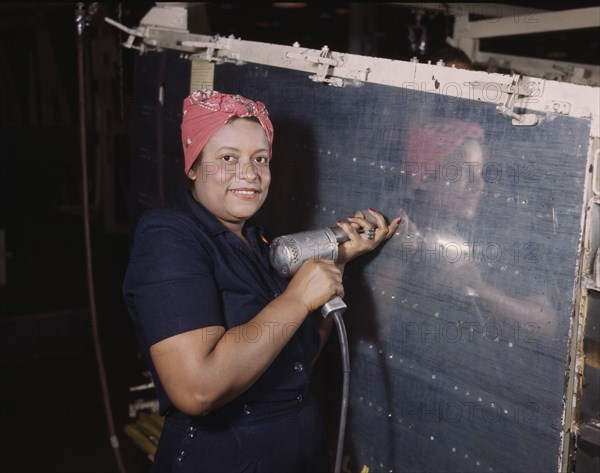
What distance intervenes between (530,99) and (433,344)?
76 cm

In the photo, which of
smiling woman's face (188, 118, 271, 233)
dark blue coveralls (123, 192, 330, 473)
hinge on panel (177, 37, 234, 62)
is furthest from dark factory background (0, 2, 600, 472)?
dark blue coveralls (123, 192, 330, 473)

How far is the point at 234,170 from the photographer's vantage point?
1767mm

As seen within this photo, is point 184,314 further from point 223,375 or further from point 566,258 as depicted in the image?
point 566,258

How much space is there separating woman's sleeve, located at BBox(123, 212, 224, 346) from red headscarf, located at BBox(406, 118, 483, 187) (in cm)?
69

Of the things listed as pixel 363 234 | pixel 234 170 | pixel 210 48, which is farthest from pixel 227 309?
pixel 210 48

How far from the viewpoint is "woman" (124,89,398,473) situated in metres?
1.49

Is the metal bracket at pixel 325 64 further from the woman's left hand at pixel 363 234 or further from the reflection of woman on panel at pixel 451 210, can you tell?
the woman's left hand at pixel 363 234

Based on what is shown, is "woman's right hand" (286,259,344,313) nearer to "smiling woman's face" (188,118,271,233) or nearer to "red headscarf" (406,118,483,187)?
"smiling woman's face" (188,118,271,233)

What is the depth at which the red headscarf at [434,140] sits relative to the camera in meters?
1.76

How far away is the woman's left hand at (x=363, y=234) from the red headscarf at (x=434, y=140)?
156mm

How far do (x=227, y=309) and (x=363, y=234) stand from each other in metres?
0.53

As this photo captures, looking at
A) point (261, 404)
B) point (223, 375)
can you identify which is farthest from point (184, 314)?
point (261, 404)

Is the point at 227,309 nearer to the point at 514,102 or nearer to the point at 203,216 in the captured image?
the point at 203,216

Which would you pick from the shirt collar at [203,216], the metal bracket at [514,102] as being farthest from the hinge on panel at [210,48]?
the metal bracket at [514,102]
